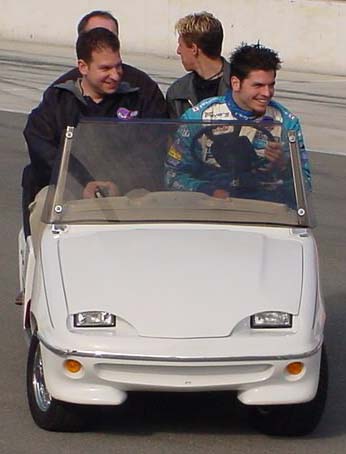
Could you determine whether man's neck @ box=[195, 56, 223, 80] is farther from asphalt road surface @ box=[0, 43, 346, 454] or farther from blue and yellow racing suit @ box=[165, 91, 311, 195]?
asphalt road surface @ box=[0, 43, 346, 454]

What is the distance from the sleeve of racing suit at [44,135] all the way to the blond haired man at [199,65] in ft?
3.35

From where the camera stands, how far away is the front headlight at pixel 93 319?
554 cm

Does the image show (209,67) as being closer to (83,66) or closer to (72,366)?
(83,66)

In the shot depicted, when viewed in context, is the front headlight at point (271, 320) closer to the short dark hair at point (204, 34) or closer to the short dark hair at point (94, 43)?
the short dark hair at point (94, 43)

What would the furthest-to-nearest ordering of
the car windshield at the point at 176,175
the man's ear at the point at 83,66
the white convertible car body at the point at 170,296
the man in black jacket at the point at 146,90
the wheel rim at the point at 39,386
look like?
the man in black jacket at the point at 146,90
the man's ear at the point at 83,66
the car windshield at the point at 176,175
the wheel rim at the point at 39,386
the white convertible car body at the point at 170,296

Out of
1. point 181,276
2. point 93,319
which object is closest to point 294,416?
point 181,276

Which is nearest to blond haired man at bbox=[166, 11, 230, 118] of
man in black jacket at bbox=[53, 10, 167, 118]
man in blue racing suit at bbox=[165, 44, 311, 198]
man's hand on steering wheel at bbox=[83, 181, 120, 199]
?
man in black jacket at bbox=[53, 10, 167, 118]

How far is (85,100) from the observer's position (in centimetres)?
694

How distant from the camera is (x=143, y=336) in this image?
5453 millimetres

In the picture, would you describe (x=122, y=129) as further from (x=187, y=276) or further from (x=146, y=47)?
(x=146, y=47)

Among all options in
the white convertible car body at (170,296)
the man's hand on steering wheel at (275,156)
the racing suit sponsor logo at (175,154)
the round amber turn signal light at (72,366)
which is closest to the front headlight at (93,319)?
the white convertible car body at (170,296)

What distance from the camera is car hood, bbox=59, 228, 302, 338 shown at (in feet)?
18.2

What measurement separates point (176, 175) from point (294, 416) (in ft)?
4.35

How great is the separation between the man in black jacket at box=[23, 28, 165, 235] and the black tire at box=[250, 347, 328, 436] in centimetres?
180
